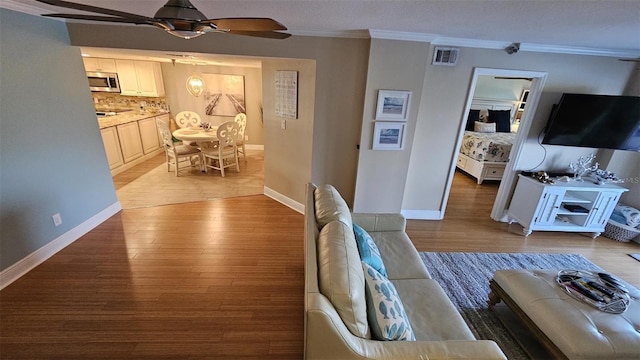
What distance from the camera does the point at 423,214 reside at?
3.70 m

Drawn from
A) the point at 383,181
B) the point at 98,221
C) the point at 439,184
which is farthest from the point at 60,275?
the point at 439,184

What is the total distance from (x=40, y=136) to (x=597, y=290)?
458cm

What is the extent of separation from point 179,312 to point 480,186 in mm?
5085

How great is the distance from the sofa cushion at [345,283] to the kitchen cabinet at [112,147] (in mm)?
4763

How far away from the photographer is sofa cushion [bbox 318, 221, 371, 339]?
120 cm

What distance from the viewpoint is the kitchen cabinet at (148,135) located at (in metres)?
5.49

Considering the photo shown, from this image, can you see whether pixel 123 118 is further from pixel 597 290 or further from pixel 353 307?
pixel 597 290

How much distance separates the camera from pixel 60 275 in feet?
7.69

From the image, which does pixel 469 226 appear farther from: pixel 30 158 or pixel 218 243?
pixel 30 158

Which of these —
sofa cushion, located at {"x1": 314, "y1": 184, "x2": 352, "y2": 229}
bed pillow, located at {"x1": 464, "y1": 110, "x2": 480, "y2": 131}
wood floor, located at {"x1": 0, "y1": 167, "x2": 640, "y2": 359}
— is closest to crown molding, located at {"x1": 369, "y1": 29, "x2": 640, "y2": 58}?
sofa cushion, located at {"x1": 314, "y1": 184, "x2": 352, "y2": 229}

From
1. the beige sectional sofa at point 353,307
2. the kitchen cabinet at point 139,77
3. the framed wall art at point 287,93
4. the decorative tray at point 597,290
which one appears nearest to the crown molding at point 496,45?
the framed wall art at point 287,93

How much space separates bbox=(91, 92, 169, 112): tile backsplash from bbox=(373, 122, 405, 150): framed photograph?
555 cm

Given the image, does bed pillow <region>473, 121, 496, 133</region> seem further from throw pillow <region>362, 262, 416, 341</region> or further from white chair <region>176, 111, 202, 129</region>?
white chair <region>176, 111, 202, 129</region>

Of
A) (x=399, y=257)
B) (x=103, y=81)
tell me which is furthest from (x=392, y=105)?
(x=103, y=81)
